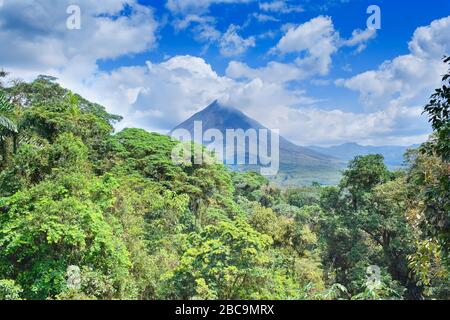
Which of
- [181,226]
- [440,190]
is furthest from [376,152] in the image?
[440,190]

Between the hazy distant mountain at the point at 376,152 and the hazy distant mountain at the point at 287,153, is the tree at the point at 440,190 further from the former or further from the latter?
the hazy distant mountain at the point at 376,152

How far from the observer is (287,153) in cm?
4947

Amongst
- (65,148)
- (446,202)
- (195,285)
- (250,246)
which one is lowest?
(195,285)

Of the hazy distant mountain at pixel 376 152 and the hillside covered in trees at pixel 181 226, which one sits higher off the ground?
the hazy distant mountain at pixel 376 152

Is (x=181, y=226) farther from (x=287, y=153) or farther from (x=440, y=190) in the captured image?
(x=287, y=153)

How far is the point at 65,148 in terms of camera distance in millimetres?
9133

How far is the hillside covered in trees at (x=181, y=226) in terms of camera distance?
16.9ft

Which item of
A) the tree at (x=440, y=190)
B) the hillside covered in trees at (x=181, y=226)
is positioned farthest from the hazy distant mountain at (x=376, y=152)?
the tree at (x=440, y=190)

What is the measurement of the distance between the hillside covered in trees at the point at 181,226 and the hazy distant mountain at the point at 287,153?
7.74 feet

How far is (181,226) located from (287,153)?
3919 cm

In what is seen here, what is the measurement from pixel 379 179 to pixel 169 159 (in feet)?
27.0
